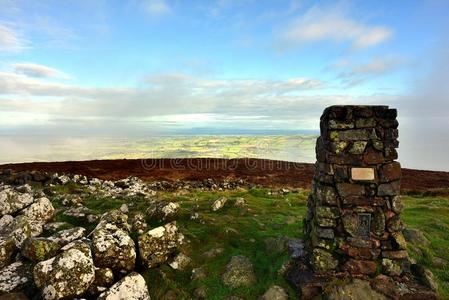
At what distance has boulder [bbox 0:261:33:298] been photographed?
9.95 meters

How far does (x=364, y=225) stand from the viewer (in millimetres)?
10039

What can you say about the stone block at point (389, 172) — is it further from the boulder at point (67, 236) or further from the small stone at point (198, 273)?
the boulder at point (67, 236)

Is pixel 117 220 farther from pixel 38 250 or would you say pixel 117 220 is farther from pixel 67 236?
pixel 38 250

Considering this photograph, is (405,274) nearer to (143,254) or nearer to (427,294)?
(427,294)

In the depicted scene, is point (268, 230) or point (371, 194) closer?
point (371, 194)

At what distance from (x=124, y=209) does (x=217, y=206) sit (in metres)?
4.48

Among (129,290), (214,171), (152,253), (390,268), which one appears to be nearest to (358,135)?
(390,268)

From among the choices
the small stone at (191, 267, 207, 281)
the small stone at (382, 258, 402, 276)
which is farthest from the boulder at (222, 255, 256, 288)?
the small stone at (382, 258, 402, 276)

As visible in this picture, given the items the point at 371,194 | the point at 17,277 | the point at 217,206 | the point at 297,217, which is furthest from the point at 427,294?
the point at 17,277

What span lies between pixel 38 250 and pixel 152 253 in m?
3.58

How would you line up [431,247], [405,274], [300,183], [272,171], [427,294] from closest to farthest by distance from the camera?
[427,294], [405,274], [431,247], [300,183], [272,171]

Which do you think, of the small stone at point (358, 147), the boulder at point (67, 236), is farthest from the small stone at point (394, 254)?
the boulder at point (67, 236)

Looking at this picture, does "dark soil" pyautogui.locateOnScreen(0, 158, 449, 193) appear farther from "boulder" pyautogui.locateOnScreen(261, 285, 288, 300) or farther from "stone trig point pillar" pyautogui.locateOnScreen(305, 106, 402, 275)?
"boulder" pyautogui.locateOnScreen(261, 285, 288, 300)

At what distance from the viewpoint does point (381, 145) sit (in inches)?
388
